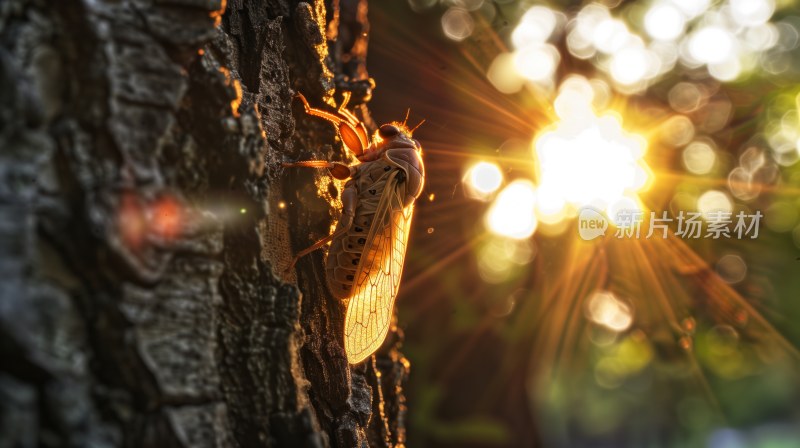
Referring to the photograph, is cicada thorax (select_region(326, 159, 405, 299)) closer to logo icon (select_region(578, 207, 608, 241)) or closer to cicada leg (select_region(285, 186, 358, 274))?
cicada leg (select_region(285, 186, 358, 274))

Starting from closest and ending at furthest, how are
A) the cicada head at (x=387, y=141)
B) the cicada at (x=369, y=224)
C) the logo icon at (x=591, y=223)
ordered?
the cicada at (x=369, y=224), the cicada head at (x=387, y=141), the logo icon at (x=591, y=223)

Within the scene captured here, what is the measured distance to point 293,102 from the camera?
8.56 feet

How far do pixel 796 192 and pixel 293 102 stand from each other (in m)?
5.48

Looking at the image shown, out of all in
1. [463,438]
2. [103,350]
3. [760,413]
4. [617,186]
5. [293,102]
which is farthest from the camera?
[760,413]

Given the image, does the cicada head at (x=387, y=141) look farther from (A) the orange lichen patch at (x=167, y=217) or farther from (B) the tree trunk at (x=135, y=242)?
(A) the orange lichen patch at (x=167, y=217)

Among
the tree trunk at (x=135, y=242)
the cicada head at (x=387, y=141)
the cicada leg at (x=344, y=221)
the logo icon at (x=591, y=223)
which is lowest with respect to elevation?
the tree trunk at (x=135, y=242)

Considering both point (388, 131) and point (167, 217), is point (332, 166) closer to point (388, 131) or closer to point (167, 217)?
point (388, 131)

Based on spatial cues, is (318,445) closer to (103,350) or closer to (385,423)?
(103,350)

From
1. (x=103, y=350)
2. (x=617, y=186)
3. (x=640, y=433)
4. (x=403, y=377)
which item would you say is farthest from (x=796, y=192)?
(x=640, y=433)

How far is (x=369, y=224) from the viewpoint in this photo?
289 centimetres

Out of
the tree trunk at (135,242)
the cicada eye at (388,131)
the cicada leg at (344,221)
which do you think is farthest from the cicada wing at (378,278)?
the tree trunk at (135,242)

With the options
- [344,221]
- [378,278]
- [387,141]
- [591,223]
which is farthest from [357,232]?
[591,223]

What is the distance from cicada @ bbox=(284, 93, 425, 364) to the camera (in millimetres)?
2590

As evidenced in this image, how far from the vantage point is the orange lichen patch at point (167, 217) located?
156 centimetres
